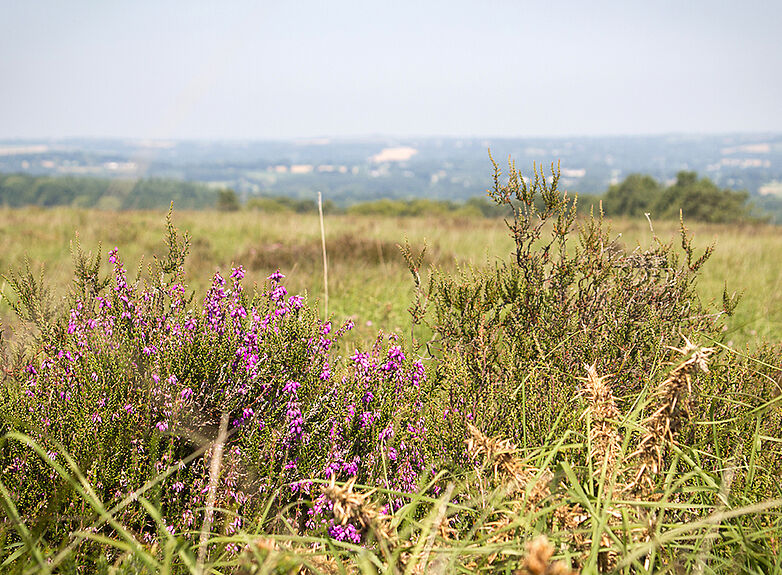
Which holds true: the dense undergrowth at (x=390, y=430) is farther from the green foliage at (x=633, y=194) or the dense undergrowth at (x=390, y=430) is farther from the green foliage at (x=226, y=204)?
the green foliage at (x=633, y=194)

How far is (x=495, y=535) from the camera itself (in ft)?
4.71

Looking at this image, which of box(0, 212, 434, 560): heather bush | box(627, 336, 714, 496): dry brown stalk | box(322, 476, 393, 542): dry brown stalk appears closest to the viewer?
Result: box(322, 476, 393, 542): dry brown stalk

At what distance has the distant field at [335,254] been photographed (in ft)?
19.1

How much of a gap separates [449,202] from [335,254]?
81080mm

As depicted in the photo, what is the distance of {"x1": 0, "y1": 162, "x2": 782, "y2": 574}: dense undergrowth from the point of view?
4.95 ft

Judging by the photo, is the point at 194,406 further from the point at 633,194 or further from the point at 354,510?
the point at 633,194

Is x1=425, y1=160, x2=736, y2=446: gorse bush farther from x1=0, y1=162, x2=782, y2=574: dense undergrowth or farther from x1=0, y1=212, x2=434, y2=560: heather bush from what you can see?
x1=0, y1=212, x2=434, y2=560: heather bush

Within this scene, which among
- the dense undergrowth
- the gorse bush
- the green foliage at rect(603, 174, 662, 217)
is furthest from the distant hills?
the gorse bush

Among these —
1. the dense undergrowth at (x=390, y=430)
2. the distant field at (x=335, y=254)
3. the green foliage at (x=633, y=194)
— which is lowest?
the green foliage at (x=633, y=194)

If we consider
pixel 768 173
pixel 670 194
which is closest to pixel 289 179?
pixel 670 194

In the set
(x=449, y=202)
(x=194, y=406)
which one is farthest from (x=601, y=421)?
(x=449, y=202)

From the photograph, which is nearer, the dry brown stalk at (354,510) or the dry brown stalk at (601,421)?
the dry brown stalk at (354,510)

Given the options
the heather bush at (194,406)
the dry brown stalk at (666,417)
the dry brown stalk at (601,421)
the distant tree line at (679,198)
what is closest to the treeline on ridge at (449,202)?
the distant tree line at (679,198)

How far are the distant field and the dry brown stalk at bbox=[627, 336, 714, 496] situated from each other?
2710 mm
